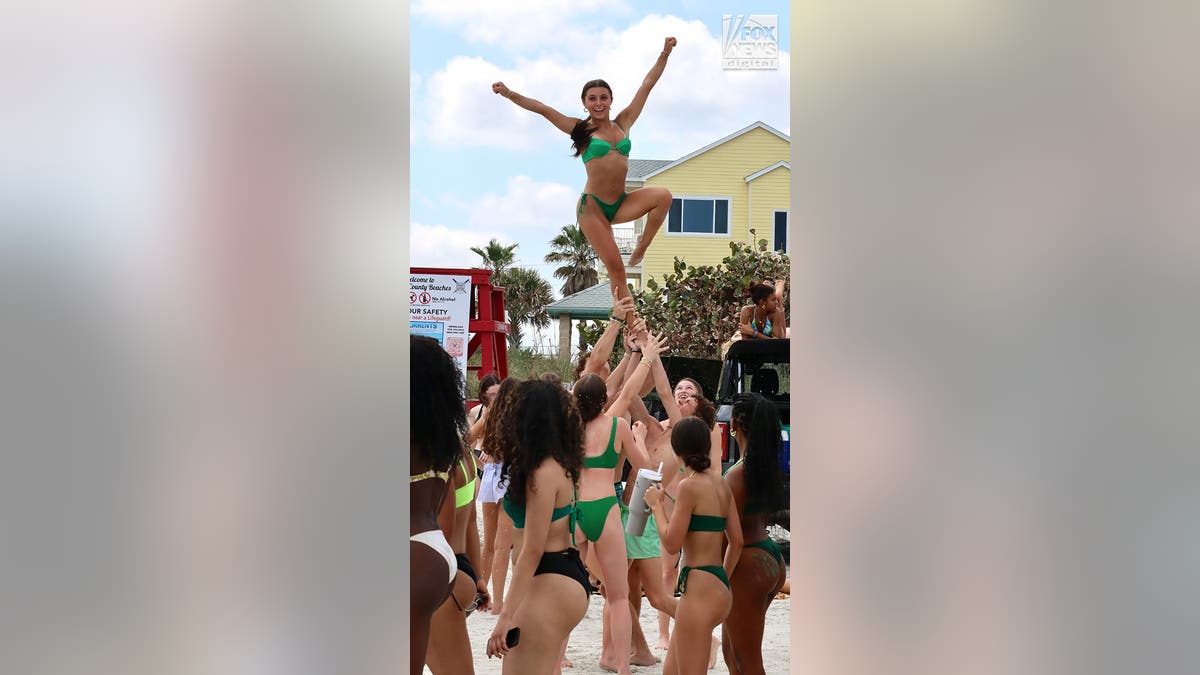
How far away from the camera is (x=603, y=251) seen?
4.02m

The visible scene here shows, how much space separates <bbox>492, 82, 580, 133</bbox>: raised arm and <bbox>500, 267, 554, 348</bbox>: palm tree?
39.6 metres

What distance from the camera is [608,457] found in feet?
15.4

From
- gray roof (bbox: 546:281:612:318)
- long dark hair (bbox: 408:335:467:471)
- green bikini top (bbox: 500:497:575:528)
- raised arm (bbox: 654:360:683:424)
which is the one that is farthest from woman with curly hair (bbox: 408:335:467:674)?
gray roof (bbox: 546:281:612:318)

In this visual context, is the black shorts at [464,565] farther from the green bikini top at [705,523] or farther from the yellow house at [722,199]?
the yellow house at [722,199]

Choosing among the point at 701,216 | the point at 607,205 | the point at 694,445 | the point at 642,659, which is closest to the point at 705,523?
the point at 694,445

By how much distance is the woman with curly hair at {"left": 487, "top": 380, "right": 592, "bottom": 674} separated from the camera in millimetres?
3418

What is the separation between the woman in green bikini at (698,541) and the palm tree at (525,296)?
39458 mm

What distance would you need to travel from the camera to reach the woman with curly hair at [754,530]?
4289 millimetres

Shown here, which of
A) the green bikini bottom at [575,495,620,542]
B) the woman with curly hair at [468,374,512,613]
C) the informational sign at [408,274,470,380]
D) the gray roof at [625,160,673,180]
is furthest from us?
the gray roof at [625,160,673,180]

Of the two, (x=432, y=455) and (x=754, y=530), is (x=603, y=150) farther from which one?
(x=754, y=530)

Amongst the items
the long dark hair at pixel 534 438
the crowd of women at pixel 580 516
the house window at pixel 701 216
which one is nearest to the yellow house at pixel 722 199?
the house window at pixel 701 216

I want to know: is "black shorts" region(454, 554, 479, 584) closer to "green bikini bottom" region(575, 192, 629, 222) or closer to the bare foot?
"green bikini bottom" region(575, 192, 629, 222)
